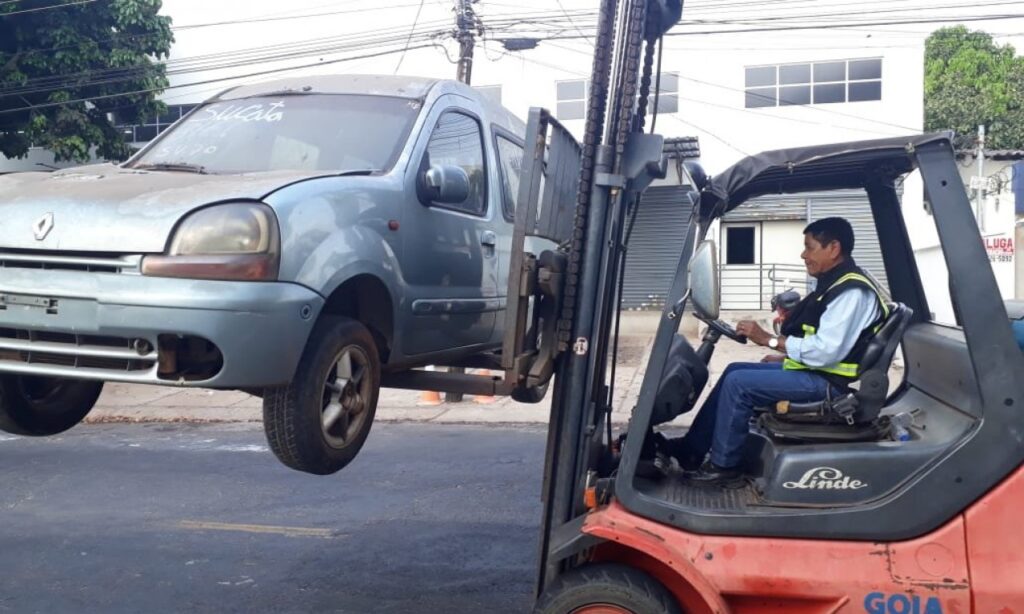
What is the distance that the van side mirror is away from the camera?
4.33 meters

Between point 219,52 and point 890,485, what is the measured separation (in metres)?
20.2

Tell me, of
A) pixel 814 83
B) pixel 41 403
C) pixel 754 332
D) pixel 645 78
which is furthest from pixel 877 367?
pixel 814 83

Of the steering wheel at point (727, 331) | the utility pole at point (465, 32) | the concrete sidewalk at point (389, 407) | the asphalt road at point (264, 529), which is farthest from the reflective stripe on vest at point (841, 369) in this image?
the utility pole at point (465, 32)

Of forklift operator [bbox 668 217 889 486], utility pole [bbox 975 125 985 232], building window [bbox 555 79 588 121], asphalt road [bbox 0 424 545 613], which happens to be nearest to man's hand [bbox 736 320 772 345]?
forklift operator [bbox 668 217 889 486]

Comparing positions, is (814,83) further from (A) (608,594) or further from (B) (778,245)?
(A) (608,594)

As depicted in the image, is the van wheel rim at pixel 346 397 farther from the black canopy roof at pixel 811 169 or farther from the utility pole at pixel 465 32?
the utility pole at pixel 465 32

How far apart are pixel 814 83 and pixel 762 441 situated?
16613mm

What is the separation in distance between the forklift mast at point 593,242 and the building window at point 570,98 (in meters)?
16.1

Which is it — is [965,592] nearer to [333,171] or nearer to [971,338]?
[971,338]

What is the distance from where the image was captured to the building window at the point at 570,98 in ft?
65.0

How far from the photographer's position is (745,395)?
373cm

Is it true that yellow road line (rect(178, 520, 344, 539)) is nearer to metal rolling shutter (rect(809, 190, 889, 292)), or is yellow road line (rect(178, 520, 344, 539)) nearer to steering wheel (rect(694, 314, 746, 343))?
steering wheel (rect(694, 314, 746, 343))

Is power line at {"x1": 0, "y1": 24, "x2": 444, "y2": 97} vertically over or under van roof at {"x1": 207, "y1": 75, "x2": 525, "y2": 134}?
over

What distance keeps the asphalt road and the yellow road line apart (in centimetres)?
2
